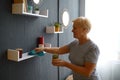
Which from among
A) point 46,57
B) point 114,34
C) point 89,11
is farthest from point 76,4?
point 46,57

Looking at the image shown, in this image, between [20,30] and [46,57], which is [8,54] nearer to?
[20,30]

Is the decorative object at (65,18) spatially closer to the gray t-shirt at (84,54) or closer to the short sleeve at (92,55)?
the gray t-shirt at (84,54)

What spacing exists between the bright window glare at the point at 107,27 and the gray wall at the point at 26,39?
797 mm

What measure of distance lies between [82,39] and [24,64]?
0.67 m

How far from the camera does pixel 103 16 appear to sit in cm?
320

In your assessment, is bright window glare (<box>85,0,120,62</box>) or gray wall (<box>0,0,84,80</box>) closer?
gray wall (<box>0,0,84,80</box>)

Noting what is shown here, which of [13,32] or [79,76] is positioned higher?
[13,32]

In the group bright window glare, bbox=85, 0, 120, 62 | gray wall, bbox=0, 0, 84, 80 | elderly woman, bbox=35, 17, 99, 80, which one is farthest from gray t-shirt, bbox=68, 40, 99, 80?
bright window glare, bbox=85, 0, 120, 62

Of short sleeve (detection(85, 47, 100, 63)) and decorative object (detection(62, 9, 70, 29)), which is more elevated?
decorative object (detection(62, 9, 70, 29))

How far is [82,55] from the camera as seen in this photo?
5.24 feet

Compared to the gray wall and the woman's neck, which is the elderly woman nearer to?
the woman's neck

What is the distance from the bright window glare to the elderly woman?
5.22 feet

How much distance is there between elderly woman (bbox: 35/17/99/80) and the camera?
59.9 inches

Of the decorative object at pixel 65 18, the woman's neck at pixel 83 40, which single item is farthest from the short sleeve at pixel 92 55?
the decorative object at pixel 65 18
